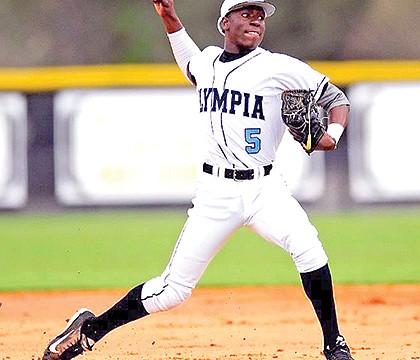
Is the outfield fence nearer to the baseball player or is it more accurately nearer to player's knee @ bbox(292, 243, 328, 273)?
the baseball player

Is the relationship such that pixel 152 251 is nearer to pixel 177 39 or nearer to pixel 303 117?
pixel 177 39

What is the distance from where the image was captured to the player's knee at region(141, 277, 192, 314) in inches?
201

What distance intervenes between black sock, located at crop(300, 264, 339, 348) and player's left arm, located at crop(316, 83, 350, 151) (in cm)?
56

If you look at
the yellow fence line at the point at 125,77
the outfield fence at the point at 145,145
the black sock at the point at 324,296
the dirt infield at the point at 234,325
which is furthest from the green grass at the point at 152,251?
the black sock at the point at 324,296

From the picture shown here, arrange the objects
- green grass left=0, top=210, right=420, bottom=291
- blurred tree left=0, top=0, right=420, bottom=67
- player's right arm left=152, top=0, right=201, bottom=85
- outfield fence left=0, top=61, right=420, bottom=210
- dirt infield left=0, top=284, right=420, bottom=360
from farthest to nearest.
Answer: blurred tree left=0, top=0, right=420, bottom=67
outfield fence left=0, top=61, right=420, bottom=210
green grass left=0, top=210, right=420, bottom=291
dirt infield left=0, top=284, right=420, bottom=360
player's right arm left=152, top=0, right=201, bottom=85

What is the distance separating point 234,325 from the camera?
7.21m

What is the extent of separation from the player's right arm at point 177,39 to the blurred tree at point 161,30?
1155 cm

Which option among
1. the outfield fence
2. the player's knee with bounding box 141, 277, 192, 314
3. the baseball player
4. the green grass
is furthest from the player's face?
the outfield fence

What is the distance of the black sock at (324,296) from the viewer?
196 inches

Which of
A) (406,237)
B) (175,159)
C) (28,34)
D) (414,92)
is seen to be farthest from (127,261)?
(28,34)

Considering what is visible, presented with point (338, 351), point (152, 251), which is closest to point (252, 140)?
point (338, 351)

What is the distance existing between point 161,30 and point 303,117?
1322 cm

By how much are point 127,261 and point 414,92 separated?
3845 mm

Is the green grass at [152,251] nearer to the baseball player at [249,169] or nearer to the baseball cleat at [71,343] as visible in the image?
the baseball cleat at [71,343]
